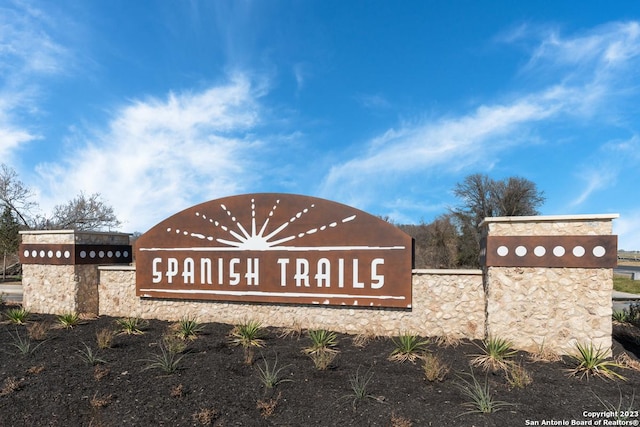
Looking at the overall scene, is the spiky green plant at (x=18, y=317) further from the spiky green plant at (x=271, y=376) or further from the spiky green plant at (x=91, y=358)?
the spiky green plant at (x=271, y=376)

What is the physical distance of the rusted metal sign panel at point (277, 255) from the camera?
888 cm

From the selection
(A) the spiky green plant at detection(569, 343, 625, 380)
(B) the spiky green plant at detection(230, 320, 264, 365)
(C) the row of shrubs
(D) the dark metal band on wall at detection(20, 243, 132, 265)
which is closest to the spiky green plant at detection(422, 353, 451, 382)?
(C) the row of shrubs

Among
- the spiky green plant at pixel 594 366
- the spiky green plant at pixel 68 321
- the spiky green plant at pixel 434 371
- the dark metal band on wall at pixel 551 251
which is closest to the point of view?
the spiky green plant at pixel 434 371

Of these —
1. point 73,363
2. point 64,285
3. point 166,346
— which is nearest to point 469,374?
point 166,346

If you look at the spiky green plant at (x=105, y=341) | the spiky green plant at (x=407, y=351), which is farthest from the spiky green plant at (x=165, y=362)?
the spiky green plant at (x=407, y=351)

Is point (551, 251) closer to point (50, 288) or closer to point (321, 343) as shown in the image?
point (321, 343)

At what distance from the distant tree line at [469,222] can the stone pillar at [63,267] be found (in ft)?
63.2

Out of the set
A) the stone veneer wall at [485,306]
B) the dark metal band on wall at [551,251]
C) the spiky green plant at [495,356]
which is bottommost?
the spiky green plant at [495,356]

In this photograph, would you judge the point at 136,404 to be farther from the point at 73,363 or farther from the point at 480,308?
the point at 480,308

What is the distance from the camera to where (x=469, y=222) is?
31406 mm

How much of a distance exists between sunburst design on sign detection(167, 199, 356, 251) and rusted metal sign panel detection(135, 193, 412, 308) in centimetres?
2

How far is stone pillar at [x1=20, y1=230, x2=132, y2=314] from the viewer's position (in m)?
11.2

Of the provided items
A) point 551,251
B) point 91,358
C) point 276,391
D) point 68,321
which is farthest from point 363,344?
point 68,321

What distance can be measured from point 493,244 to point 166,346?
6512mm
